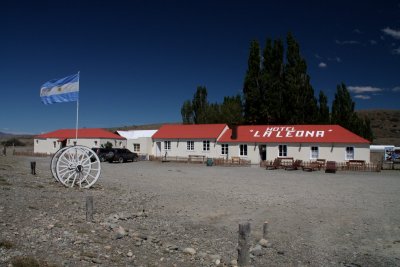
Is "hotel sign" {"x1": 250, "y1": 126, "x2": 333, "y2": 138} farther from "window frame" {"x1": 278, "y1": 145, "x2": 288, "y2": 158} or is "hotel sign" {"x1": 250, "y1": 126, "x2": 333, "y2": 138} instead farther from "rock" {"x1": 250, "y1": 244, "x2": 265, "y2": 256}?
"rock" {"x1": 250, "y1": 244, "x2": 265, "y2": 256}

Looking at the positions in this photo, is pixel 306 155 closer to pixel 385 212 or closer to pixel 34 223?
pixel 385 212

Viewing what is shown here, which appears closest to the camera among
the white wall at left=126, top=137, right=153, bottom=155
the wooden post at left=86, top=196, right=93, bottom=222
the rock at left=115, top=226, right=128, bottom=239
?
the rock at left=115, top=226, right=128, bottom=239

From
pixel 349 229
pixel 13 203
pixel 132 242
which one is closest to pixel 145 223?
pixel 132 242

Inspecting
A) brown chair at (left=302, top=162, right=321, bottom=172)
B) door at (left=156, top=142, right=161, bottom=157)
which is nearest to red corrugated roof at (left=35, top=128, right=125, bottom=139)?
door at (left=156, top=142, right=161, bottom=157)

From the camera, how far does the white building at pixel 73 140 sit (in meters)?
53.0

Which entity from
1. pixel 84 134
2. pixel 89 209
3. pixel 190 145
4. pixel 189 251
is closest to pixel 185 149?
pixel 190 145

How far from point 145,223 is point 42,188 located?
6.93 metres

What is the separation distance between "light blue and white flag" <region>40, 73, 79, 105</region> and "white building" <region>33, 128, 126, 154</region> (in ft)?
106

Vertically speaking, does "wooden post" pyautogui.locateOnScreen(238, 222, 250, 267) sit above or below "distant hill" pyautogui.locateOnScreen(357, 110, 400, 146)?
below

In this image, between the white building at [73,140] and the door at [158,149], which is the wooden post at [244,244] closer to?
the door at [158,149]

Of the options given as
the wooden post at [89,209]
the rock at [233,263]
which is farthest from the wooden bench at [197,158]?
the rock at [233,263]

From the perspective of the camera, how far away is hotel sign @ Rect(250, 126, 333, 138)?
127 feet

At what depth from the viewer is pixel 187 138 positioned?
44.3 m

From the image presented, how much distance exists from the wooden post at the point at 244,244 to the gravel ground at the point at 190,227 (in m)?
0.43
